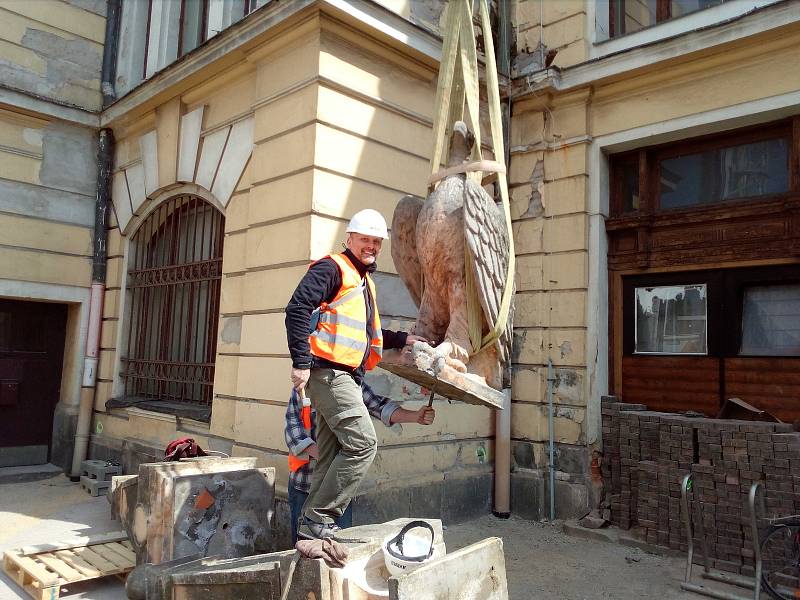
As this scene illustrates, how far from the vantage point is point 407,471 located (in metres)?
5.44

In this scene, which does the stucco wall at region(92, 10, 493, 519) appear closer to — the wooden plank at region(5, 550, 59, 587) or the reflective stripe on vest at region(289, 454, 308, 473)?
the reflective stripe on vest at region(289, 454, 308, 473)

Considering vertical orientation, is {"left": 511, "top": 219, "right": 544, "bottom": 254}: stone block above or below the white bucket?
above

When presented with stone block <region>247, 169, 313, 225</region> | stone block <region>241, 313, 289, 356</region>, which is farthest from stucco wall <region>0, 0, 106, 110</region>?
stone block <region>241, 313, 289, 356</region>

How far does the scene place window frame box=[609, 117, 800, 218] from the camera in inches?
207

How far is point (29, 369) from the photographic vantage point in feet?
25.4

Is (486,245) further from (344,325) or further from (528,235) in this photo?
(528,235)

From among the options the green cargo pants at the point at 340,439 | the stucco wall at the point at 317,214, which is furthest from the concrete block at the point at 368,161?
the green cargo pants at the point at 340,439

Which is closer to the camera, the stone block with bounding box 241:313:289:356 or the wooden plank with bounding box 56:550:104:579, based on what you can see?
the wooden plank with bounding box 56:550:104:579

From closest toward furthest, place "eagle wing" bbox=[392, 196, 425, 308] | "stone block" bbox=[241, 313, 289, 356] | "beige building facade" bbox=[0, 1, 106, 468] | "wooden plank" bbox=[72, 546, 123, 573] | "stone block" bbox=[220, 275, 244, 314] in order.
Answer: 1. "eagle wing" bbox=[392, 196, 425, 308]
2. "wooden plank" bbox=[72, 546, 123, 573]
3. "stone block" bbox=[241, 313, 289, 356]
4. "stone block" bbox=[220, 275, 244, 314]
5. "beige building facade" bbox=[0, 1, 106, 468]

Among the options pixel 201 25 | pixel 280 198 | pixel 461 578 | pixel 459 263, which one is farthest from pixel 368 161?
pixel 201 25

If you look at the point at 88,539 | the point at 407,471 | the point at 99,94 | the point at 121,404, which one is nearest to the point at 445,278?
the point at 407,471

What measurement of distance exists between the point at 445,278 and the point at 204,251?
161 inches

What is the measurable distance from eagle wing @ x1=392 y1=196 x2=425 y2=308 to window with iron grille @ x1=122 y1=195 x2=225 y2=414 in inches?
125

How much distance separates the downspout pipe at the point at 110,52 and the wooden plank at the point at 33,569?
19.0ft
